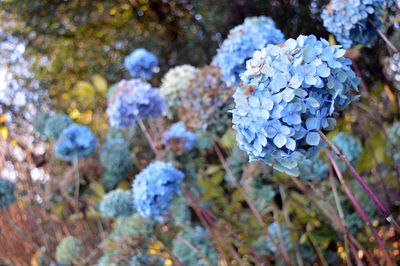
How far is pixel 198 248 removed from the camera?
125 centimetres

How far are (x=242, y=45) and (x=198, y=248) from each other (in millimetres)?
686

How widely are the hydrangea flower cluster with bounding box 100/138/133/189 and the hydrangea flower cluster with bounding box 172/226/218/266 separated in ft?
1.25

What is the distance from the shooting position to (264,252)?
1.25 metres

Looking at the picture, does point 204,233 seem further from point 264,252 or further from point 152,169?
point 152,169

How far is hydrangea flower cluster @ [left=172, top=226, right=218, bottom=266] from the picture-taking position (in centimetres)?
125

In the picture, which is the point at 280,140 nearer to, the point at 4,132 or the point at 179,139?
the point at 179,139

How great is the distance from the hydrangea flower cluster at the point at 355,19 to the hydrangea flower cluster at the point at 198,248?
74 centimetres

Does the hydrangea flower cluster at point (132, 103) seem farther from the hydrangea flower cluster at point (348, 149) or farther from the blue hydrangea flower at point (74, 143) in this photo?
the hydrangea flower cluster at point (348, 149)

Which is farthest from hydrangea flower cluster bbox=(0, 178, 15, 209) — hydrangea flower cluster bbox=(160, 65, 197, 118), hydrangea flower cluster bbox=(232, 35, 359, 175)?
hydrangea flower cluster bbox=(232, 35, 359, 175)

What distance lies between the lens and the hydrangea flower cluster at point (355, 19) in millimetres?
834

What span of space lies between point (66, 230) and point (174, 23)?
1380 millimetres

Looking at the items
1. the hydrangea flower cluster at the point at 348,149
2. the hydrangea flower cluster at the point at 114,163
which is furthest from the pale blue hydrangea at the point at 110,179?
the hydrangea flower cluster at the point at 348,149

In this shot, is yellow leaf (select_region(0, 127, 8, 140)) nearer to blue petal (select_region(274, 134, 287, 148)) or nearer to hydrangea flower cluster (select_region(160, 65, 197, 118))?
hydrangea flower cluster (select_region(160, 65, 197, 118))

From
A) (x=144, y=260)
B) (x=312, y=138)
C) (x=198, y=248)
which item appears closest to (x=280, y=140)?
(x=312, y=138)
